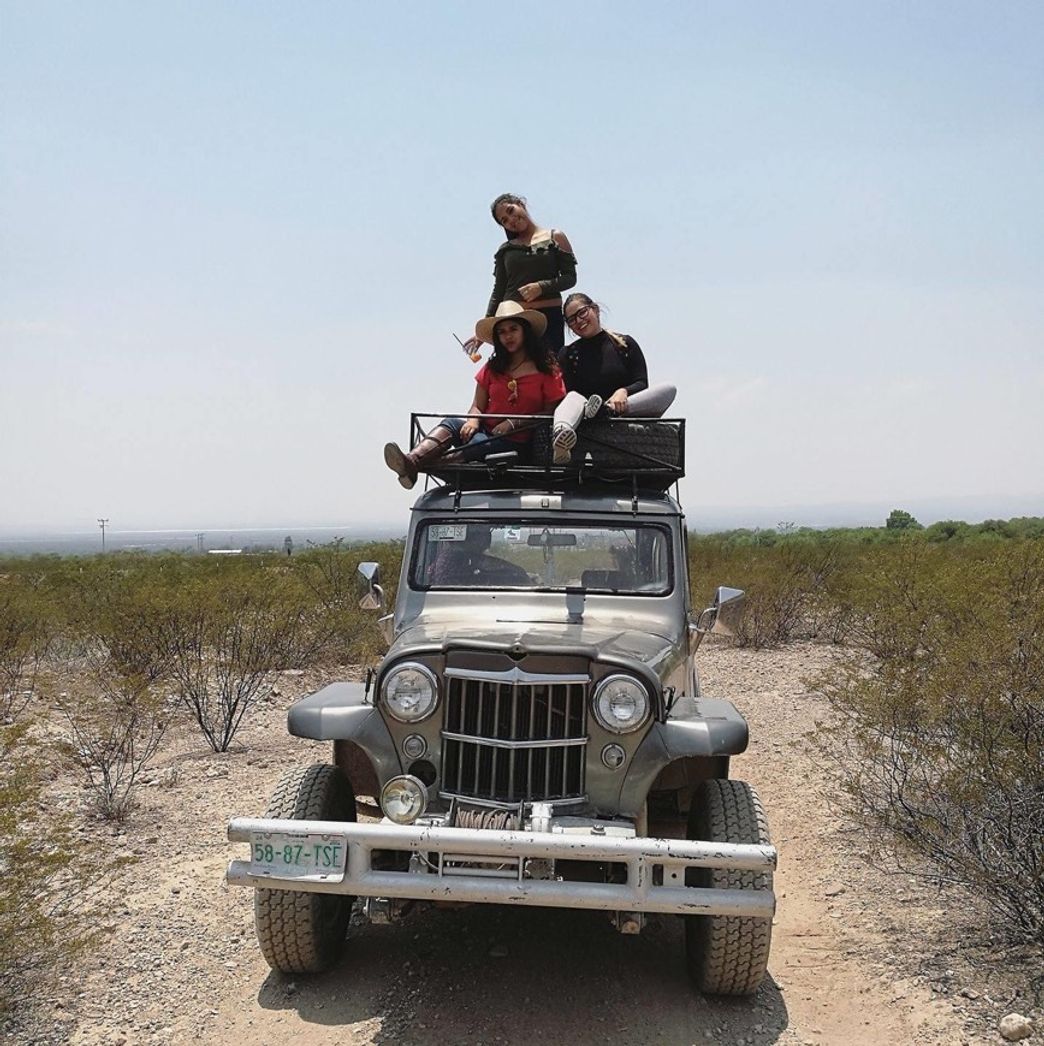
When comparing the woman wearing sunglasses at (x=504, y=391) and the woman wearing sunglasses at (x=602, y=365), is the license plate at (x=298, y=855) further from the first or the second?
the woman wearing sunglasses at (x=602, y=365)

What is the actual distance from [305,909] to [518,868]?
99 cm

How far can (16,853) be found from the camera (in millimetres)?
3951

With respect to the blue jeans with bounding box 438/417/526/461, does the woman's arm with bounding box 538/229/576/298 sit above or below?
above

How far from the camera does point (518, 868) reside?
3.47m

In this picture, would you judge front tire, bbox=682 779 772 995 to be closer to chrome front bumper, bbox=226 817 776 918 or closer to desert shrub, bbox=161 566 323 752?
chrome front bumper, bbox=226 817 776 918

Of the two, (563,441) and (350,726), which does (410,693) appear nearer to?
(350,726)

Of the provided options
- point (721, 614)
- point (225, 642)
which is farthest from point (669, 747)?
point (225, 642)

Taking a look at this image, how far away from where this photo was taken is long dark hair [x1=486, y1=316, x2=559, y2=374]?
586cm

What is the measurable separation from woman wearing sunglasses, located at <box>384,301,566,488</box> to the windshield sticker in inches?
14.0

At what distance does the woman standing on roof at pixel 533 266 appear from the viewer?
21.5ft

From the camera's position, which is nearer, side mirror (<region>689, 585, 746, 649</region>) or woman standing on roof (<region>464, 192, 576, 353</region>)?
side mirror (<region>689, 585, 746, 649</region>)

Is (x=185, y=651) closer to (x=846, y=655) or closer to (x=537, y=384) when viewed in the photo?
(x=537, y=384)

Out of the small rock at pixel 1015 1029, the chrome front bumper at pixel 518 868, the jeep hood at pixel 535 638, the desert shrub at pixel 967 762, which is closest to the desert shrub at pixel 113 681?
the jeep hood at pixel 535 638

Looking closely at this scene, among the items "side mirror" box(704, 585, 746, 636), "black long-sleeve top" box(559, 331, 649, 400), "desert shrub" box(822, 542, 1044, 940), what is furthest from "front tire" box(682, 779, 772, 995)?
"black long-sleeve top" box(559, 331, 649, 400)
